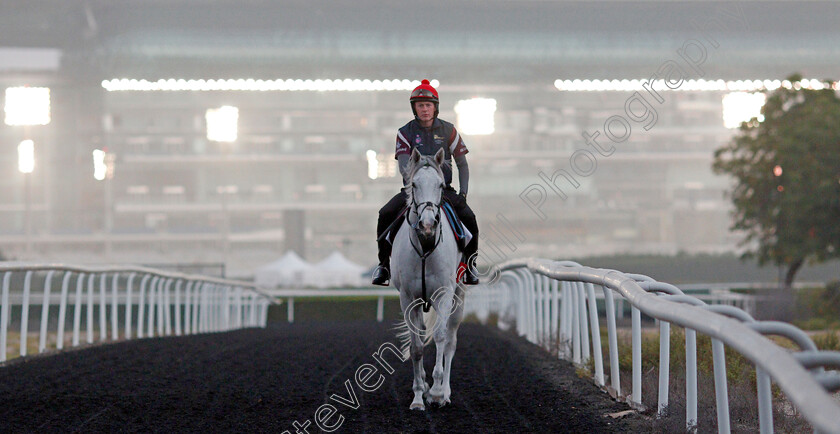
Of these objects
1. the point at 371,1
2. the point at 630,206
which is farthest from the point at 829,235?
the point at 371,1

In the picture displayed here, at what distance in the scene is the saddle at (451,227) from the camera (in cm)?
850

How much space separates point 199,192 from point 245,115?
1082cm

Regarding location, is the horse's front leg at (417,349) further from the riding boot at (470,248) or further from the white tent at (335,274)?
the white tent at (335,274)

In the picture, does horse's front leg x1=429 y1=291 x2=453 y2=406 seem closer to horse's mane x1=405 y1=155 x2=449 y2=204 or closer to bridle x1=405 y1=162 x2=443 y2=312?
bridle x1=405 y1=162 x2=443 y2=312

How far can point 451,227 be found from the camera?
8508 mm

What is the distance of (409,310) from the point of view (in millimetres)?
8156

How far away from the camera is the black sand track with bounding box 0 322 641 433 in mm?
6984

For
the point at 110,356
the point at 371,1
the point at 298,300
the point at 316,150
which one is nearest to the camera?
the point at 110,356

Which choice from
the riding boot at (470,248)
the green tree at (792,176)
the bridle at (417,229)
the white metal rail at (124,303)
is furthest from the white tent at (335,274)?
the bridle at (417,229)

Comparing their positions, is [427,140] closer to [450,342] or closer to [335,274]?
[450,342]

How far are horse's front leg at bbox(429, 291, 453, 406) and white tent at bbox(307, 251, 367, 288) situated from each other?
227ft

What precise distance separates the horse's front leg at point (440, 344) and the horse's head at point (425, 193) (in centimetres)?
58

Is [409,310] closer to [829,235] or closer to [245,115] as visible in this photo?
[829,235]

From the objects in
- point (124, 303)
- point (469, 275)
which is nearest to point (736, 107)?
point (124, 303)
